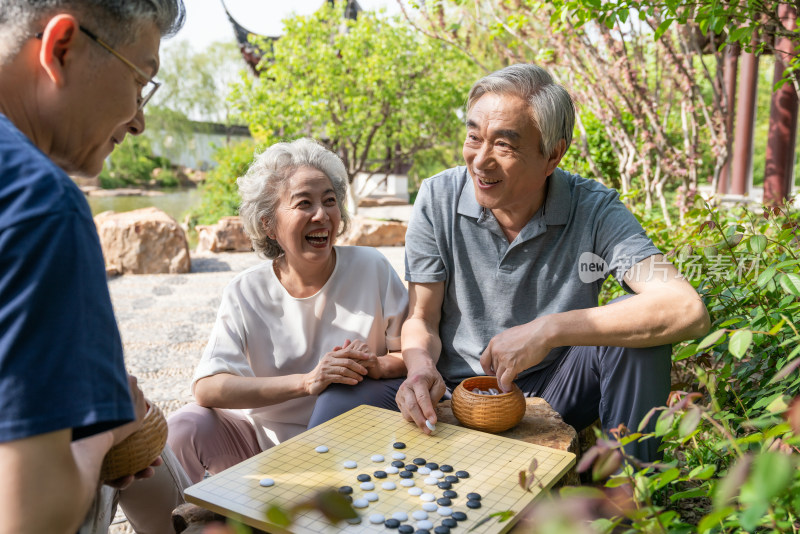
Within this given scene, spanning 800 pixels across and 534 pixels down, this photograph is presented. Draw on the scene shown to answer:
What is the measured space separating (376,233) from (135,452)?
912 centimetres

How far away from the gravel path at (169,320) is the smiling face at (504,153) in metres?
1.98

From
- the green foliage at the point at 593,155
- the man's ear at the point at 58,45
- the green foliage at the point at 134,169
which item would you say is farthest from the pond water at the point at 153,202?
the man's ear at the point at 58,45

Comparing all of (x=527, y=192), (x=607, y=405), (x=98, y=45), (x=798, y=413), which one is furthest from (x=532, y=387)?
(x=98, y=45)

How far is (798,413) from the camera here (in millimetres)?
736

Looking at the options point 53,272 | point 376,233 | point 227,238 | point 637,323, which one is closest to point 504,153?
point 637,323

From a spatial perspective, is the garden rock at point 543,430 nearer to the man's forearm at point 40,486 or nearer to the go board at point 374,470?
the go board at point 374,470

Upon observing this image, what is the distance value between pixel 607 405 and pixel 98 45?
1.71 m

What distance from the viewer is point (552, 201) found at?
2328 millimetres

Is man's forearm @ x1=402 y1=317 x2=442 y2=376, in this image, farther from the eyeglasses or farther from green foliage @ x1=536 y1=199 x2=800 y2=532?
the eyeglasses

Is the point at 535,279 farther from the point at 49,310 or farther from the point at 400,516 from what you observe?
the point at 49,310

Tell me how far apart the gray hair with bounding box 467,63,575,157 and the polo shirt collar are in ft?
0.45

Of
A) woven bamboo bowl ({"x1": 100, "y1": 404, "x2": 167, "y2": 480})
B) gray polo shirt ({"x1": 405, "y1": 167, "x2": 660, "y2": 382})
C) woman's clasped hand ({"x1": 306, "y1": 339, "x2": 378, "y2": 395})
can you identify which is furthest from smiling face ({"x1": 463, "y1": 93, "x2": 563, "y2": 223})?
woven bamboo bowl ({"x1": 100, "y1": 404, "x2": 167, "y2": 480})

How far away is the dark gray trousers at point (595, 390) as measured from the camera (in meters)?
1.99

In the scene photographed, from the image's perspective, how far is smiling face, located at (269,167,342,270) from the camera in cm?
239
